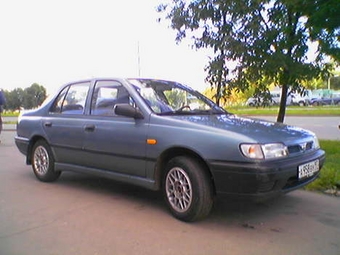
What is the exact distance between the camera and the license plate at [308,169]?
3781mm

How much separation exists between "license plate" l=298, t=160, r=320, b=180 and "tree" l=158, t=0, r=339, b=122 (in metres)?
3.33

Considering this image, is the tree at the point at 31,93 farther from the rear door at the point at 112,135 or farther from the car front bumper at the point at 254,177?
the car front bumper at the point at 254,177

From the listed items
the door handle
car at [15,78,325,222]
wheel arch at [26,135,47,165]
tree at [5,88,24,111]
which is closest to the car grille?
car at [15,78,325,222]

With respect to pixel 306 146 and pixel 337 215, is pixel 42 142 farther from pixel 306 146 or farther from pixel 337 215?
pixel 337 215

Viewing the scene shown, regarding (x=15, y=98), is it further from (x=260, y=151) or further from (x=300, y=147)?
(x=260, y=151)

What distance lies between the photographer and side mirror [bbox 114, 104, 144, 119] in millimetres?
4203

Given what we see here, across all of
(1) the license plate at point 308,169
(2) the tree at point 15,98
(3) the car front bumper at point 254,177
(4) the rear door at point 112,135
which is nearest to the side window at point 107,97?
(4) the rear door at point 112,135

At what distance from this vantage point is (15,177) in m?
6.13

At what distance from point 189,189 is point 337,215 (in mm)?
1740

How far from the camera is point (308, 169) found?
12.8 feet

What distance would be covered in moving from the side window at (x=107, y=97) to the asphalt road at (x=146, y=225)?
1.18 meters

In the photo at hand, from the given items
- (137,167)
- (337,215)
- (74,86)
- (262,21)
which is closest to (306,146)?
(337,215)

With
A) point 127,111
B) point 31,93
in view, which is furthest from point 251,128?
point 31,93

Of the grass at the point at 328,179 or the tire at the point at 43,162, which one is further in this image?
the tire at the point at 43,162
